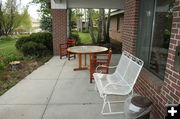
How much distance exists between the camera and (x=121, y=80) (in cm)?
325

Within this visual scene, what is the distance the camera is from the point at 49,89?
3.83 m

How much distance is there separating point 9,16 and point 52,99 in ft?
52.9

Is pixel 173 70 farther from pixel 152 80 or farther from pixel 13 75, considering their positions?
pixel 13 75

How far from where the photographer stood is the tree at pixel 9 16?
613 inches

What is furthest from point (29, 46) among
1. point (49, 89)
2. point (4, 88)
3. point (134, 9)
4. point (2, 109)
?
point (134, 9)

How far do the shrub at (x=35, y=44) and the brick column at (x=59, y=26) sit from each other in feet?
2.06

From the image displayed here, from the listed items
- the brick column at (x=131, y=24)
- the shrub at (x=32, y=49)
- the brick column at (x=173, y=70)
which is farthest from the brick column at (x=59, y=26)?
the brick column at (x=173, y=70)

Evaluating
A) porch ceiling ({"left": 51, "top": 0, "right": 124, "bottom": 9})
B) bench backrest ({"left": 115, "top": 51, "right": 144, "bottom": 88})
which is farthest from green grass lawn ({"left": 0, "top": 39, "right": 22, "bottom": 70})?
bench backrest ({"left": 115, "top": 51, "right": 144, "bottom": 88})

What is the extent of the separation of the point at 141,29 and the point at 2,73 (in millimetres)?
4510

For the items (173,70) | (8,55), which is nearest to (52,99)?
(173,70)

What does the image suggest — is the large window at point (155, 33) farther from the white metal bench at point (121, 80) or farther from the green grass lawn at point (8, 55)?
the green grass lawn at point (8, 55)

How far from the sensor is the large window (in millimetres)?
2681

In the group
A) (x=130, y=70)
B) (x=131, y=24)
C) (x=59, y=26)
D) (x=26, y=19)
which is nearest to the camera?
(x=130, y=70)

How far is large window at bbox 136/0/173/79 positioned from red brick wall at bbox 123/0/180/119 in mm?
162
